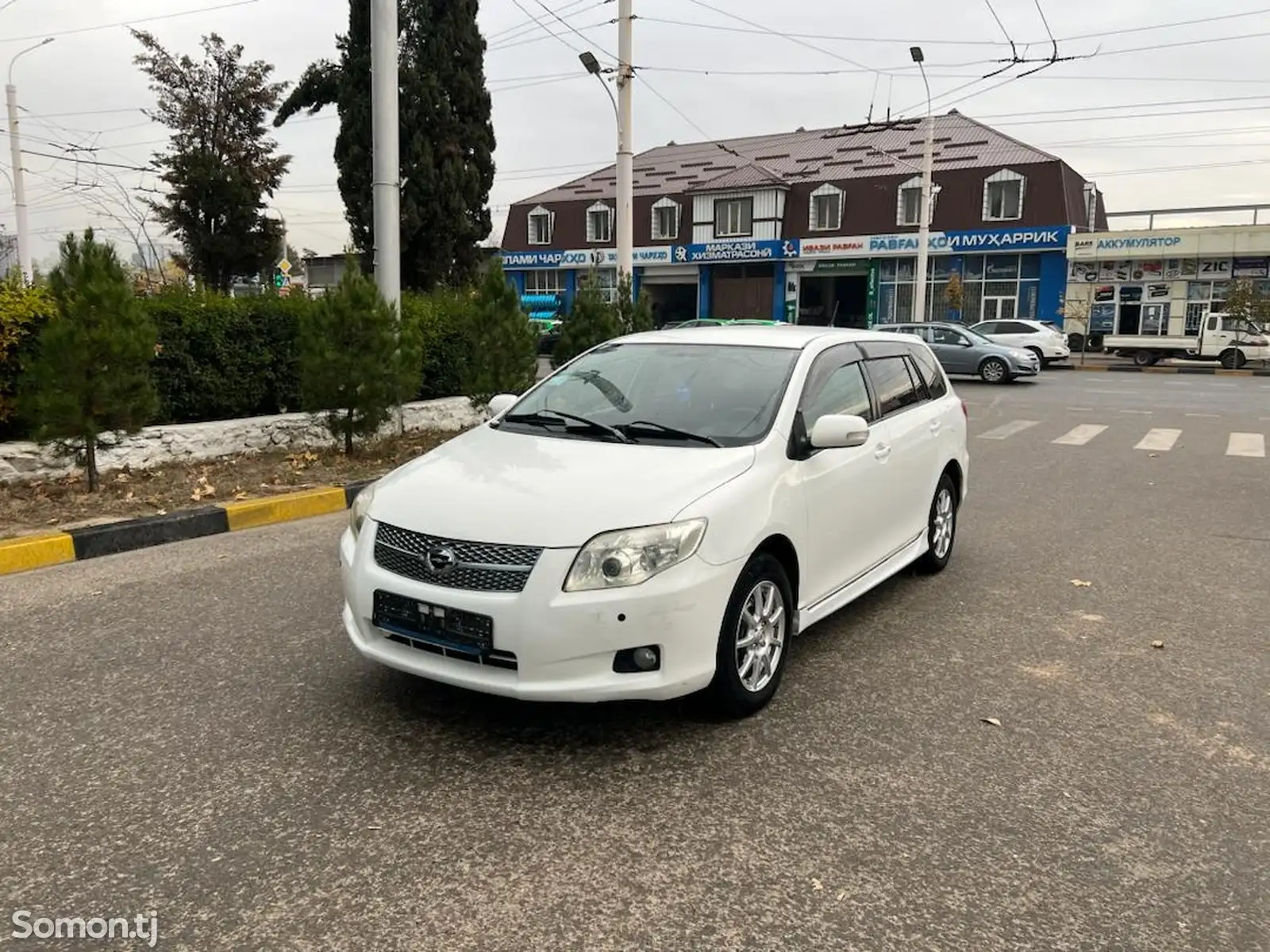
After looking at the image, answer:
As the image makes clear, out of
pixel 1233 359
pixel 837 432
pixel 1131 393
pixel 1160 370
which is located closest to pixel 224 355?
pixel 837 432

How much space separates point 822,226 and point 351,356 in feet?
119

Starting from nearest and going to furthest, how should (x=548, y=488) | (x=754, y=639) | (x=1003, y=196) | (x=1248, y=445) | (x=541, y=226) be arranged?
(x=548, y=488)
(x=754, y=639)
(x=1248, y=445)
(x=1003, y=196)
(x=541, y=226)

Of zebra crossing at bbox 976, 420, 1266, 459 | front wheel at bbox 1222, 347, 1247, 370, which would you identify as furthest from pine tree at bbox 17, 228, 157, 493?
front wheel at bbox 1222, 347, 1247, 370

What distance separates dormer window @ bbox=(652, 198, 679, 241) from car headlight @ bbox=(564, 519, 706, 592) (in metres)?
44.3

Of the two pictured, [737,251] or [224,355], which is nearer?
[224,355]

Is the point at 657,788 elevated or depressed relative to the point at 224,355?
depressed

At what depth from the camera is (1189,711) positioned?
13.6 ft

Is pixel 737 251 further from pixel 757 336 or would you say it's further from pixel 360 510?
pixel 360 510

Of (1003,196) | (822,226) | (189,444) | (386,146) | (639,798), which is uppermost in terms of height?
(1003,196)

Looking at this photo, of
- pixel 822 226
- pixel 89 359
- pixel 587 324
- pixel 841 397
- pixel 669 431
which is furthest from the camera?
pixel 822 226

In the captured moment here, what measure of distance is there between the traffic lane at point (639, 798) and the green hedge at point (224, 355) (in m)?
4.49

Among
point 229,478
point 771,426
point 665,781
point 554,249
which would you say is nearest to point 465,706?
point 665,781

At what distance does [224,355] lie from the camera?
9.59 metres

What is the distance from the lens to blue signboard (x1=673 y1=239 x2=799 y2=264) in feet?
141
